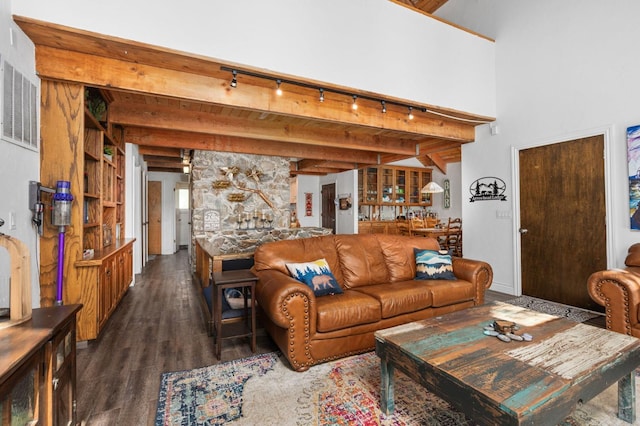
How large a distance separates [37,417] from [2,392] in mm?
370

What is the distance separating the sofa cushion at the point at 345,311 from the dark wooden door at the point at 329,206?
22.9 feet

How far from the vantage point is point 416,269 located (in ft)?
10.8

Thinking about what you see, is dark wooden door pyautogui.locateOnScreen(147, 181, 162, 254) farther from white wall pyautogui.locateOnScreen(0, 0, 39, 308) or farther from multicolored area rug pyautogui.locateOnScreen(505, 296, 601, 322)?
multicolored area rug pyautogui.locateOnScreen(505, 296, 601, 322)

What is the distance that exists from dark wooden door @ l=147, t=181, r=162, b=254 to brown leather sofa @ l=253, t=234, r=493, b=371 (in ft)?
23.5

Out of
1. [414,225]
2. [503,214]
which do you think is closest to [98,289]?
[503,214]

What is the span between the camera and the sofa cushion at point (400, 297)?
255 centimetres

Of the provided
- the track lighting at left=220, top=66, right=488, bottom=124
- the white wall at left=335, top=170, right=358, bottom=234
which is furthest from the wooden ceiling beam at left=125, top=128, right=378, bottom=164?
the track lighting at left=220, top=66, right=488, bottom=124

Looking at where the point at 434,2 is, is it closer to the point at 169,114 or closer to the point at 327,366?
the point at 169,114

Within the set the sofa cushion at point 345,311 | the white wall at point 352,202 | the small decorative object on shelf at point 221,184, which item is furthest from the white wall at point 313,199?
the sofa cushion at point 345,311

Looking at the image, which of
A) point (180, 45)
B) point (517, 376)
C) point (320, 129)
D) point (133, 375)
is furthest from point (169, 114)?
point (517, 376)

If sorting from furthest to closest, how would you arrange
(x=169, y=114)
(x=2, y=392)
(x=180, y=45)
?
(x=169, y=114) < (x=180, y=45) < (x=2, y=392)

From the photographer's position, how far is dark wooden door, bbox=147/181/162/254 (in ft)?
A: 28.8

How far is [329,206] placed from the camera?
988 cm

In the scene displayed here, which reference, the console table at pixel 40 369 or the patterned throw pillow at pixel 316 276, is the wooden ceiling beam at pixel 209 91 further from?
the console table at pixel 40 369
